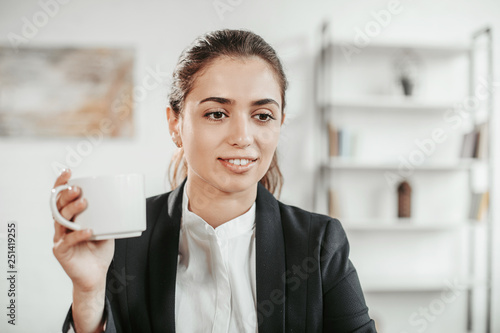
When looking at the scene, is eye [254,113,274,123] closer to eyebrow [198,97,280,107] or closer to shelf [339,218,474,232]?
eyebrow [198,97,280,107]

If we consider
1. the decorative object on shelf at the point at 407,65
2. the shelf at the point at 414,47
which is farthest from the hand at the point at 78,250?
the decorative object on shelf at the point at 407,65

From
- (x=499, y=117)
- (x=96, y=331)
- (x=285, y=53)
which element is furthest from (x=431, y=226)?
(x=96, y=331)

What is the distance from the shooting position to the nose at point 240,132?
88 centimetres

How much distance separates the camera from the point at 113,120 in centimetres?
284

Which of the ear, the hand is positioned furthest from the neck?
the hand

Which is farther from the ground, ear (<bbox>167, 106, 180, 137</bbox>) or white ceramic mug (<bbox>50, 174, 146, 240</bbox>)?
ear (<bbox>167, 106, 180, 137</bbox>)

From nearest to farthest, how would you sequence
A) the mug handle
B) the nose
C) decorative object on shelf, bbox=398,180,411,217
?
the mug handle
the nose
decorative object on shelf, bbox=398,180,411,217

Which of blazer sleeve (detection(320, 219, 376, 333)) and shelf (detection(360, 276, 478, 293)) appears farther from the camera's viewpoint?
shelf (detection(360, 276, 478, 293))

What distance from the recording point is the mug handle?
68cm

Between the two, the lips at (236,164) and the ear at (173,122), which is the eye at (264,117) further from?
the ear at (173,122)

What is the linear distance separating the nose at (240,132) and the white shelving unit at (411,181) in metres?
2.09

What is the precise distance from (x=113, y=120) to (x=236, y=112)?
84.0 inches

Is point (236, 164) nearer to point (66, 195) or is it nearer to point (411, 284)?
point (66, 195)

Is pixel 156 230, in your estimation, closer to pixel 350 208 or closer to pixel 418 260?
pixel 350 208
